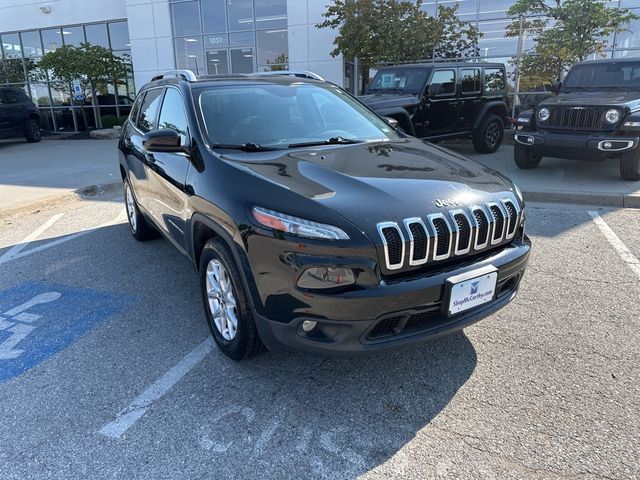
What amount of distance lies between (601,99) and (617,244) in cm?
354

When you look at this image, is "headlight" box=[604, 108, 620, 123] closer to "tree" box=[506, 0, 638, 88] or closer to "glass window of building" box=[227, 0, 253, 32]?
"tree" box=[506, 0, 638, 88]

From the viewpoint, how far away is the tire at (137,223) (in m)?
5.36

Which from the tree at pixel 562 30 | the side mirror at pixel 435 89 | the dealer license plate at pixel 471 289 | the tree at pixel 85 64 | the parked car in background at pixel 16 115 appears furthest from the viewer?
the tree at pixel 85 64

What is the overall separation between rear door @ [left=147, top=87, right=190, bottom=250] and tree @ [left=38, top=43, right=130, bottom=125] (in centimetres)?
1600

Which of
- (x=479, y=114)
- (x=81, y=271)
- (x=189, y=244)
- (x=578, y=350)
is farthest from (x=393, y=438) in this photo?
(x=479, y=114)

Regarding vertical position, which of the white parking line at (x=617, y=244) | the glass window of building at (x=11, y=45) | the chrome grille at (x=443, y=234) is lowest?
the white parking line at (x=617, y=244)

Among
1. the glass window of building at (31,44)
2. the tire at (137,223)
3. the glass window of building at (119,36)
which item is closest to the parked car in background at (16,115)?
the glass window of building at (119,36)

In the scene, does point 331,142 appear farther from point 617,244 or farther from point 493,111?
point 493,111

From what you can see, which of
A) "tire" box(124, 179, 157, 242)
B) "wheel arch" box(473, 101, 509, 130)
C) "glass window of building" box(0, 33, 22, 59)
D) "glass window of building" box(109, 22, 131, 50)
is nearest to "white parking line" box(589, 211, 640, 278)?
"wheel arch" box(473, 101, 509, 130)

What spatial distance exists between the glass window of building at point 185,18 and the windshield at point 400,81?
10335 millimetres

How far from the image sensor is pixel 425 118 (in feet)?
31.6

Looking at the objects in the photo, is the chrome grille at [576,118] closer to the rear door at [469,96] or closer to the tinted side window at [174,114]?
the rear door at [469,96]

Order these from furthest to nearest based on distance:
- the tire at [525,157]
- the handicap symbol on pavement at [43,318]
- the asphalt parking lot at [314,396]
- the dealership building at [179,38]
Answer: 1. the dealership building at [179,38]
2. the tire at [525,157]
3. the handicap symbol on pavement at [43,318]
4. the asphalt parking lot at [314,396]

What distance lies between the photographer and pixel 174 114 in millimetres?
3896
